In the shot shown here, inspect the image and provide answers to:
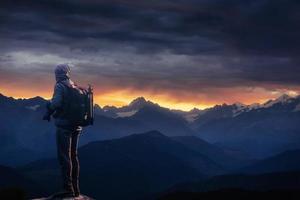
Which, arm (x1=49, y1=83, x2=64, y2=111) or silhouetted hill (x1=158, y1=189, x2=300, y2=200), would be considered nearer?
arm (x1=49, y1=83, x2=64, y2=111)

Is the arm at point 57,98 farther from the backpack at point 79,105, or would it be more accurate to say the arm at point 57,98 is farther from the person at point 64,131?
the backpack at point 79,105

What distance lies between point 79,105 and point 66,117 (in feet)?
2.14

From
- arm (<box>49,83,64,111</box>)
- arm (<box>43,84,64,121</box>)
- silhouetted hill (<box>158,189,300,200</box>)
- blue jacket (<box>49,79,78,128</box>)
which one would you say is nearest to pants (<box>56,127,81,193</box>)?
blue jacket (<box>49,79,78,128</box>)

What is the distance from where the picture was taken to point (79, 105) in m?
19.6

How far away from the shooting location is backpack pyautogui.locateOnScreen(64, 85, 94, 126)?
63.9 ft

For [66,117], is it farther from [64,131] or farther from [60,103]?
[60,103]

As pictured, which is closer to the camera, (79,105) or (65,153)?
(79,105)

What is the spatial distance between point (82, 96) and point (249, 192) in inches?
5959

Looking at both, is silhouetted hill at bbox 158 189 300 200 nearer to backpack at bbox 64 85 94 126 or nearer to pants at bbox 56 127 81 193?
pants at bbox 56 127 81 193

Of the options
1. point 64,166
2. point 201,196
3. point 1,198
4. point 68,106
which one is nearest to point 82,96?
point 68,106

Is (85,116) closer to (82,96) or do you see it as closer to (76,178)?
(82,96)

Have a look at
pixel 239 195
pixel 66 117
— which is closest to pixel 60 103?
pixel 66 117

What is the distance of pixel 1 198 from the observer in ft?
75.2

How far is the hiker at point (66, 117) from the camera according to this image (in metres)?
19.3
